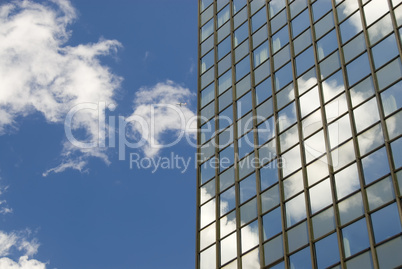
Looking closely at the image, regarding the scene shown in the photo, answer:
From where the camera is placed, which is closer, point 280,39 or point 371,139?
point 371,139

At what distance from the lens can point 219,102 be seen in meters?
51.9

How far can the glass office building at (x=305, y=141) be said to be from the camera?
34.8 meters

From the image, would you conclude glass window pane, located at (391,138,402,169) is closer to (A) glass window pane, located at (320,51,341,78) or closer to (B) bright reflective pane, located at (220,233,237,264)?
(A) glass window pane, located at (320,51,341,78)

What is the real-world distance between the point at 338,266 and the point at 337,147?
7459 mm

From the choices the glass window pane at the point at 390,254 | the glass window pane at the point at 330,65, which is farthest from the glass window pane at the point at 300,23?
the glass window pane at the point at 390,254

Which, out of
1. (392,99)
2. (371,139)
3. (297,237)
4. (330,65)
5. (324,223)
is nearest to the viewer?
(324,223)

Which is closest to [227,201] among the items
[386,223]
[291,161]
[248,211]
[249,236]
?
[248,211]

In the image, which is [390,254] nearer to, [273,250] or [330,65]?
[273,250]

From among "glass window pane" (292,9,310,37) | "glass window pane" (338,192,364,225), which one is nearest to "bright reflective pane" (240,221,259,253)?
"glass window pane" (338,192,364,225)

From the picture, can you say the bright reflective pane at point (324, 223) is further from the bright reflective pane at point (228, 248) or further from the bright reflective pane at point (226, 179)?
the bright reflective pane at point (226, 179)

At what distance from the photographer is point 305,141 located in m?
41.1

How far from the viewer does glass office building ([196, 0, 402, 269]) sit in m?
34.8

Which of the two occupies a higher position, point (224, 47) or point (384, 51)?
point (224, 47)

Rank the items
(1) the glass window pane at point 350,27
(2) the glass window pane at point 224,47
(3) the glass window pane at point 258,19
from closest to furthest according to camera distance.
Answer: (1) the glass window pane at point 350,27 < (3) the glass window pane at point 258,19 < (2) the glass window pane at point 224,47
